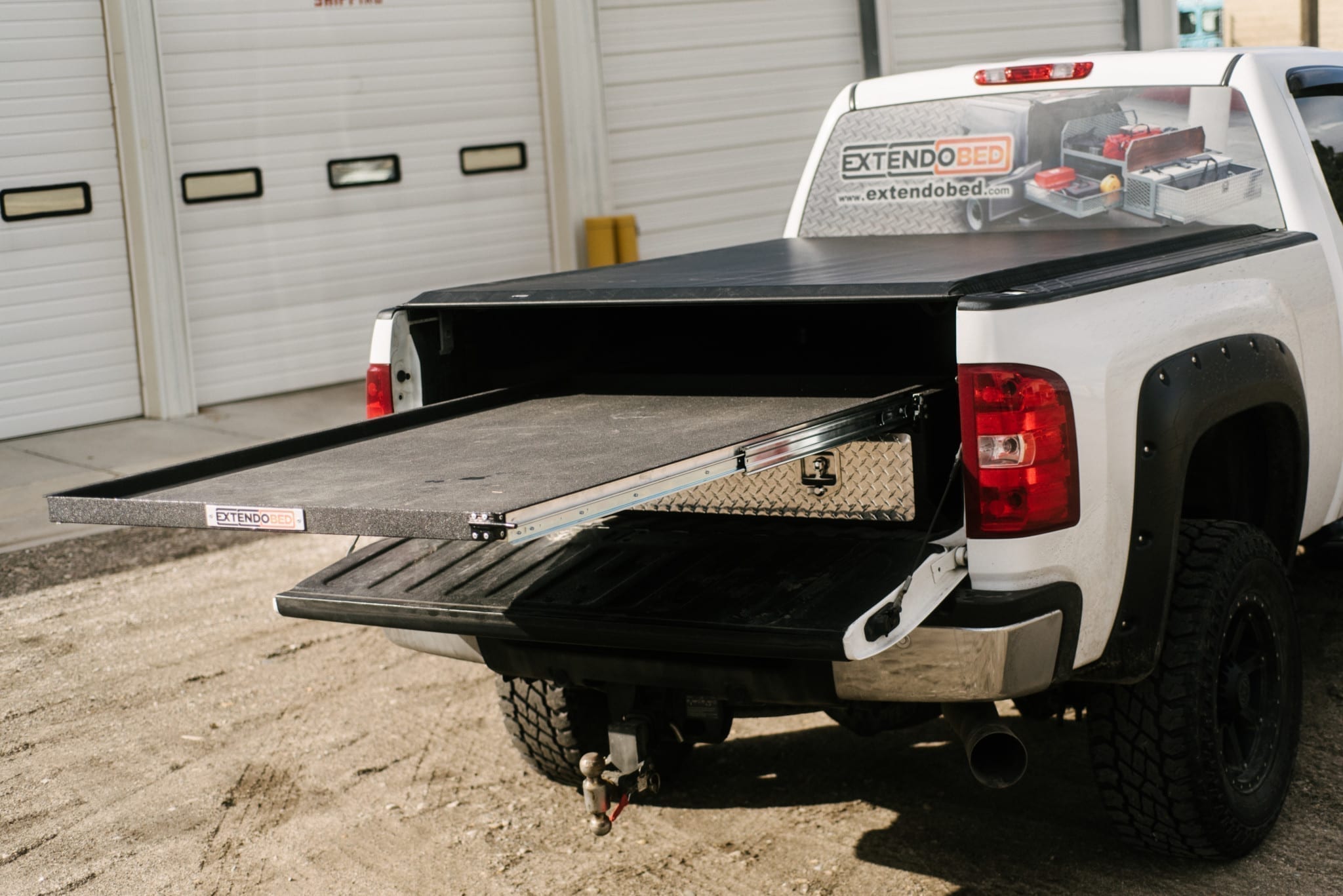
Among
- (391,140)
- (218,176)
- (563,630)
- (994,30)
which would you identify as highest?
(994,30)

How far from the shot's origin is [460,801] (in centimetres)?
443

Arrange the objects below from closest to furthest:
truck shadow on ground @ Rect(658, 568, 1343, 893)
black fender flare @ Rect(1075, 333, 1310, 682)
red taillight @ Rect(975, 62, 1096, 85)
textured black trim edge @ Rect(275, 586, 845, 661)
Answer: textured black trim edge @ Rect(275, 586, 845, 661) → black fender flare @ Rect(1075, 333, 1310, 682) → truck shadow on ground @ Rect(658, 568, 1343, 893) → red taillight @ Rect(975, 62, 1096, 85)

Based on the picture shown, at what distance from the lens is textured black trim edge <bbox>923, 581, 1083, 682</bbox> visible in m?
3.20

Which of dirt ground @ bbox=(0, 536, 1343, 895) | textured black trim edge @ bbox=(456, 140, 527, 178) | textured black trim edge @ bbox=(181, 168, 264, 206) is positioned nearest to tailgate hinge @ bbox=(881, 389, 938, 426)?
dirt ground @ bbox=(0, 536, 1343, 895)

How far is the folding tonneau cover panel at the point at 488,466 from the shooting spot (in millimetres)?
2814

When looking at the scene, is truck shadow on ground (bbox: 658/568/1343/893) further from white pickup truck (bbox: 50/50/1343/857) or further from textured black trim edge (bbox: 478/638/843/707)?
textured black trim edge (bbox: 478/638/843/707)

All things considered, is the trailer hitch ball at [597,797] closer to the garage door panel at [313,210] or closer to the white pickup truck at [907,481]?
the white pickup truck at [907,481]

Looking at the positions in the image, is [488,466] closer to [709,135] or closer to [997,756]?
[997,756]

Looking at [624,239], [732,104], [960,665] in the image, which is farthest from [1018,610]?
[732,104]

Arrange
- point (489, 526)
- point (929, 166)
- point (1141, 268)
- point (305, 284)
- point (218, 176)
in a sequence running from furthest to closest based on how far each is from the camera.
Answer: point (305, 284) < point (218, 176) < point (929, 166) < point (1141, 268) < point (489, 526)

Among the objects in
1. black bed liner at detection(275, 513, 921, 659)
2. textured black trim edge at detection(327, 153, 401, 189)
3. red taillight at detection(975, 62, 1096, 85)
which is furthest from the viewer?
textured black trim edge at detection(327, 153, 401, 189)

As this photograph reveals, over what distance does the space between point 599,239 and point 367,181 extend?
6.48 ft

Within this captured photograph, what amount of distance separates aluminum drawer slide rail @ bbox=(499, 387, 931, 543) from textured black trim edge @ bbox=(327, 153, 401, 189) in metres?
7.97

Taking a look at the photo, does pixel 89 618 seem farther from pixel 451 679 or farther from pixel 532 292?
pixel 532 292
